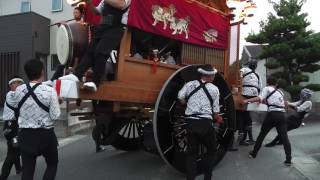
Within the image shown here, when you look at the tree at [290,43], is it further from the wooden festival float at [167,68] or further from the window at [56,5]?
the wooden festival float at [167,68]

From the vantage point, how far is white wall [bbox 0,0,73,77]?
2059 centimetres

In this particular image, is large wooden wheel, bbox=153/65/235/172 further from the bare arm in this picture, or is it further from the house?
the house

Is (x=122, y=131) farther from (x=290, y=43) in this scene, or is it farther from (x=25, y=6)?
(x=25, y=6)

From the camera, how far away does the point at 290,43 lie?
1817 centimetres

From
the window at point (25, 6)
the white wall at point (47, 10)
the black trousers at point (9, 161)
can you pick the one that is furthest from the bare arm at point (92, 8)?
the window at point (25, 6)

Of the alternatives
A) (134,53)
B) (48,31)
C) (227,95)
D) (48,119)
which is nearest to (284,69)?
(48,31)

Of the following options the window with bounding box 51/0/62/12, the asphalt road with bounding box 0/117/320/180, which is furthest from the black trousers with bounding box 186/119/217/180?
the window with bounding box 51/0/62/12

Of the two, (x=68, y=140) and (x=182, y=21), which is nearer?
(x=182, y=21)

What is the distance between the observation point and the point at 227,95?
7.86 m

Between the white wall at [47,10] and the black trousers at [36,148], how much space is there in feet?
49.9

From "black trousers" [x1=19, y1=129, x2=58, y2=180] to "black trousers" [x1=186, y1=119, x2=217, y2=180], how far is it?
78.5 inches

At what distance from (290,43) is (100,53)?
43.8 feet

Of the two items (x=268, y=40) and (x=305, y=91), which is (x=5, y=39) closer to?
(x=268, y=40)

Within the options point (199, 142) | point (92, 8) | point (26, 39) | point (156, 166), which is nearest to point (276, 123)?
point (156, 166)
